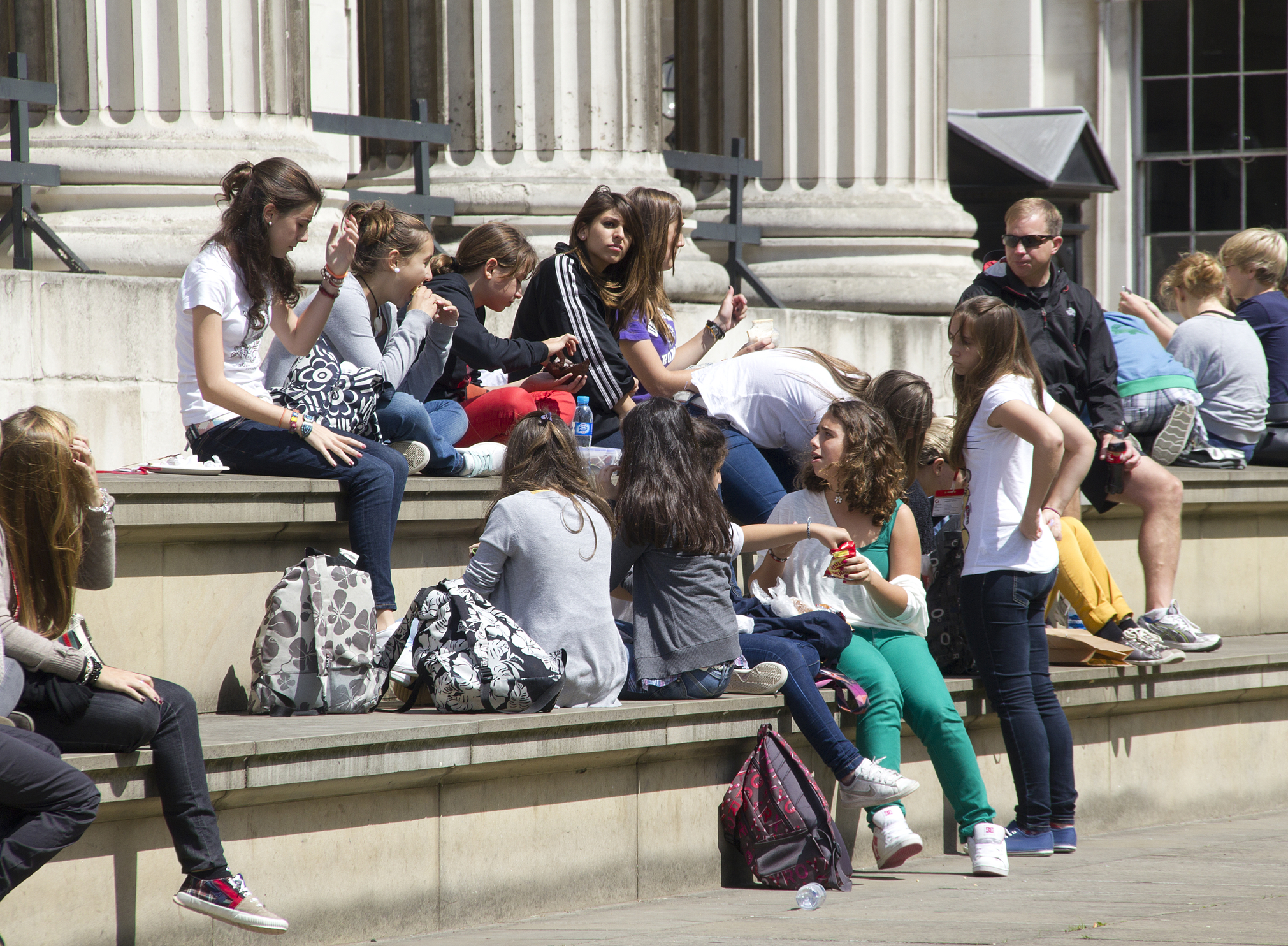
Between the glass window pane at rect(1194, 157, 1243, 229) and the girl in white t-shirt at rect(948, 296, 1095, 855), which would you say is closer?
the girl in white t-shirt at rect(948, 296, 1095, 855)

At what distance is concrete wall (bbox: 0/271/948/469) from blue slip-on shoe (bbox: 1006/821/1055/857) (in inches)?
146

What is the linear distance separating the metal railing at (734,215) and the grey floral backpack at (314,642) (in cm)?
605

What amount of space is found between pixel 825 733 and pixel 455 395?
2295 mm

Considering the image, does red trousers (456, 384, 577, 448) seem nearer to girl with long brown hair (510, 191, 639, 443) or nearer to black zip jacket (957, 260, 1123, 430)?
girl with long brown hair (510, 191, 639, 443)

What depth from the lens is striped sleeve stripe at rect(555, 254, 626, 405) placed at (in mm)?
7355

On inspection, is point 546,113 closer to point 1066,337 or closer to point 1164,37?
point 1066,337

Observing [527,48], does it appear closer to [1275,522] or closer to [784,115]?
[784,115]

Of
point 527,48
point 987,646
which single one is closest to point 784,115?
point 527,48

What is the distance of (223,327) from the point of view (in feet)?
20.4

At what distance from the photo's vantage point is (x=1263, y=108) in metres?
17.6

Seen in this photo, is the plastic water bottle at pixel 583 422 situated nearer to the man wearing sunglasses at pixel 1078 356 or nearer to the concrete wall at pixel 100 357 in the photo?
the concrete wall at pixel 100 357

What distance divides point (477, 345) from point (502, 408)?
1.01 feet

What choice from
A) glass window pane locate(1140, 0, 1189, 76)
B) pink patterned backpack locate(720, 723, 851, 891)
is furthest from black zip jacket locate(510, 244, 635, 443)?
glass window pane locate(1140, 0, 1189, 76)

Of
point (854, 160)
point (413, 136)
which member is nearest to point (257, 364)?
point (413, 136)
